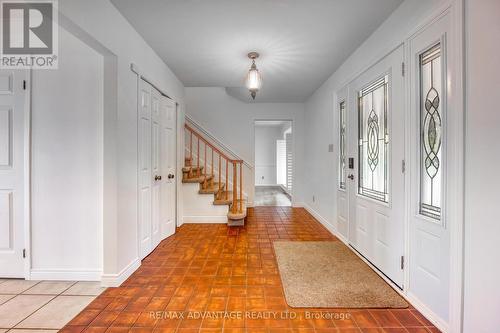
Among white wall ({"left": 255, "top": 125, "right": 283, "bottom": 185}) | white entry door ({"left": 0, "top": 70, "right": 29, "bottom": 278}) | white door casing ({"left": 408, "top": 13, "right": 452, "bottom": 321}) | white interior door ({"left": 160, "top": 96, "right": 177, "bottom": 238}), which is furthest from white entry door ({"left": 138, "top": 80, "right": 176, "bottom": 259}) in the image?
white wall ({"left": 255, "top": 125, "right": 283, "bottom": 185})

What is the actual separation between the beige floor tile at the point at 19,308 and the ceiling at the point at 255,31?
8.47 feet

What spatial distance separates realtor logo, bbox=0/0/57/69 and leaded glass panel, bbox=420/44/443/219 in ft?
9.43

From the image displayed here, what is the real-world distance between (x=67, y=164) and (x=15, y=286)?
1179mm

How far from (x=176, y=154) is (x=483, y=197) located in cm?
372

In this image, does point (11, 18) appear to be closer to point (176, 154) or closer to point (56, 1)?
point (56, 1)

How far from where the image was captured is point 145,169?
2951mm

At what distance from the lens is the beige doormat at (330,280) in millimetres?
2027

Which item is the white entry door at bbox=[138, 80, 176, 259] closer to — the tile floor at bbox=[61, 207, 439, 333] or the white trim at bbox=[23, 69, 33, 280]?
the tile floor at bbox=[61, 207, 439, 333]

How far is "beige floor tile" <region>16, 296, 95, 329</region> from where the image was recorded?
1.77 metres

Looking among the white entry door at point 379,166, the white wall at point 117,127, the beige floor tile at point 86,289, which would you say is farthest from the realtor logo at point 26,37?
the white entry door at point 379,166

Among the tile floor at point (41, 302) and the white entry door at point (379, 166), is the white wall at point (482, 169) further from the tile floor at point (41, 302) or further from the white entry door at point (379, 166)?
the tile floor at point (41, 302)

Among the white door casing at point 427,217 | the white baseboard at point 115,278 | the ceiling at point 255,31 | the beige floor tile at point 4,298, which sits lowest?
the beige floor tile at point 4,298

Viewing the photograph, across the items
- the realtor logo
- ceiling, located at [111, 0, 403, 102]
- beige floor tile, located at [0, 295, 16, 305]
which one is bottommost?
beige floor tile, located at [0, 295, 16, 305]

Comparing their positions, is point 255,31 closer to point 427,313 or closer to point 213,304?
point 213,304
